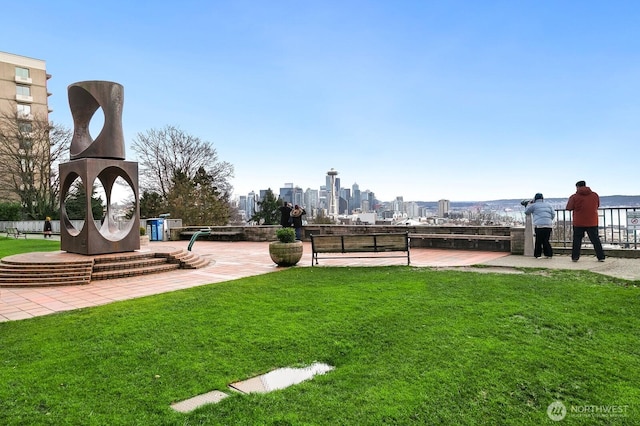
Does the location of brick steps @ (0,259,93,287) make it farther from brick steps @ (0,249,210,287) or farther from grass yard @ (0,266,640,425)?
grass yard @ (0,266,640,425)

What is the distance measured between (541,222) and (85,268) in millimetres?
10773

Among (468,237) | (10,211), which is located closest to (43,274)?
(468,237)

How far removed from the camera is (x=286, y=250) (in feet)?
33.7

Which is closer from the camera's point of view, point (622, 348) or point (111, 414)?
point (111, 414)

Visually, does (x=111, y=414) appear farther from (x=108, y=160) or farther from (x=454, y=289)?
(x=108, y=160)

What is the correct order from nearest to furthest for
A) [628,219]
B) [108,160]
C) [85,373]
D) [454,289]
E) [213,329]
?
1. [85,373]
2. [213,329]
3. [454,289]
4. [628,219]
5. [108,160]

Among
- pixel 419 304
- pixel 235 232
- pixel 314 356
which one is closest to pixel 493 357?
pixel 314 356

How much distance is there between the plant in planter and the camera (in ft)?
33.7

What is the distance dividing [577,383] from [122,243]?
1083 cm

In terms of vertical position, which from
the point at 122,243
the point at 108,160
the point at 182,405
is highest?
the point at 108,160

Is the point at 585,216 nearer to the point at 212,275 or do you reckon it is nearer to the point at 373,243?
the point at 373,243

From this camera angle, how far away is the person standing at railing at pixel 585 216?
9.41 meters

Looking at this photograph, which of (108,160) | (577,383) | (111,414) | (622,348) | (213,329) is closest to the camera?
(111,414)

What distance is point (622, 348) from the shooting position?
3.99 m
